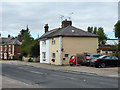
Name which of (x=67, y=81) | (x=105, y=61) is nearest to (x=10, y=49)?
(x=105, y=61)

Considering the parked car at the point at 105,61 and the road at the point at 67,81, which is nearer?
the road at the point at 67,81

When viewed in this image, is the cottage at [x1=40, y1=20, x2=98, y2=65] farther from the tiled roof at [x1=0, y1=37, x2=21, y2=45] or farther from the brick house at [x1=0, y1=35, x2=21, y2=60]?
the tiled roof at [x1=0, y1=37, x2=21, y2=45]

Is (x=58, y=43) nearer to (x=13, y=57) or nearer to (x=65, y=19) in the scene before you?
(x=65, y=19)

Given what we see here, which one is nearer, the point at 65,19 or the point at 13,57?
the point at 65,19

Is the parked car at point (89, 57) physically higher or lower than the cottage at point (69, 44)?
lower

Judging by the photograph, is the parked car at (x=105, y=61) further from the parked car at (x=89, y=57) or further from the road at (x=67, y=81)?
the road at (x=67, y=81)

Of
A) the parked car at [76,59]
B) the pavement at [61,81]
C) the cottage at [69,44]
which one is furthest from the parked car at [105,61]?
the cottage at [69,44]

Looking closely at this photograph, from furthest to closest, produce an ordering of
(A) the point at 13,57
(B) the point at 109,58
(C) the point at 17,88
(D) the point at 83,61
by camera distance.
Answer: (A) the point at 13,57
(D) the point at 83,61
(B) the point at 109,58
(C) the point at 17,88

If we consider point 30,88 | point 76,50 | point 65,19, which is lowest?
point 30,88

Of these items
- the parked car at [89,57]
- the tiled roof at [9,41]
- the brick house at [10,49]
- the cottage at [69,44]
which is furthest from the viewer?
the tiled roof at [9,41]

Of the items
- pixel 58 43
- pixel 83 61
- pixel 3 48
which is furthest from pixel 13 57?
pixel 83 61

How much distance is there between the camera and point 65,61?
32625 millimetres

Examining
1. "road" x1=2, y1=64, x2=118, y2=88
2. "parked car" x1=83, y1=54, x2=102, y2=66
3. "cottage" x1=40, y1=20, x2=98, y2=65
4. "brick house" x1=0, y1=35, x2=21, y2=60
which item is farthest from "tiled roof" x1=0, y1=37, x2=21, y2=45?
"road" x1=2, y1=64, x2=118, y2=88

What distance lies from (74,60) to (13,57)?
4981 centimetres
